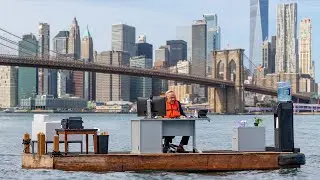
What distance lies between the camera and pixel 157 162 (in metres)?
18.0

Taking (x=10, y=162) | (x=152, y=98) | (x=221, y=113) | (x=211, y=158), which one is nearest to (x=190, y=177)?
(x=211, y=158)

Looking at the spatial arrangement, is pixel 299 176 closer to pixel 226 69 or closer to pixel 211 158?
pixel 211 158

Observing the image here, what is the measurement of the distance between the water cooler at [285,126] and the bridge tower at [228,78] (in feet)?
379

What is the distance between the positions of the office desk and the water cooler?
2.30 metres

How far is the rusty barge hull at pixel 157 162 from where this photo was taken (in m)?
18.0

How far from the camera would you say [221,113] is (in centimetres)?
14275

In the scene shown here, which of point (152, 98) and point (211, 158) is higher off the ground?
point (152, 98)

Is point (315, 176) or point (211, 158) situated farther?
point (315, 176)

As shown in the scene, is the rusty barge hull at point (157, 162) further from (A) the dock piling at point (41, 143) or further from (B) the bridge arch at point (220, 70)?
(B) the bridge arch at point (220, 70)

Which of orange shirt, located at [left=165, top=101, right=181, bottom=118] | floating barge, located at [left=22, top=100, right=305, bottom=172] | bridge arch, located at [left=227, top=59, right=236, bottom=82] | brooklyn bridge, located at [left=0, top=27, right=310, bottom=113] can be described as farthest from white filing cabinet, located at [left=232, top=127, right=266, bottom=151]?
bridge arch, located at [left=227, top=59, right=236, bottom=82]

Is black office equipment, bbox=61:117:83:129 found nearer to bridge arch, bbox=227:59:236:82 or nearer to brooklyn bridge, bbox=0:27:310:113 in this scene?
brooklyn bridge, bbox=0:27:310:113

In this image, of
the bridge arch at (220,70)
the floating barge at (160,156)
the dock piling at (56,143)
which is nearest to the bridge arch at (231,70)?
the bridge arch at (220,70)

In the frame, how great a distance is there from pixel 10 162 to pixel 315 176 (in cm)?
1029

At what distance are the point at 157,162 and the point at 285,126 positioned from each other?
351cm
